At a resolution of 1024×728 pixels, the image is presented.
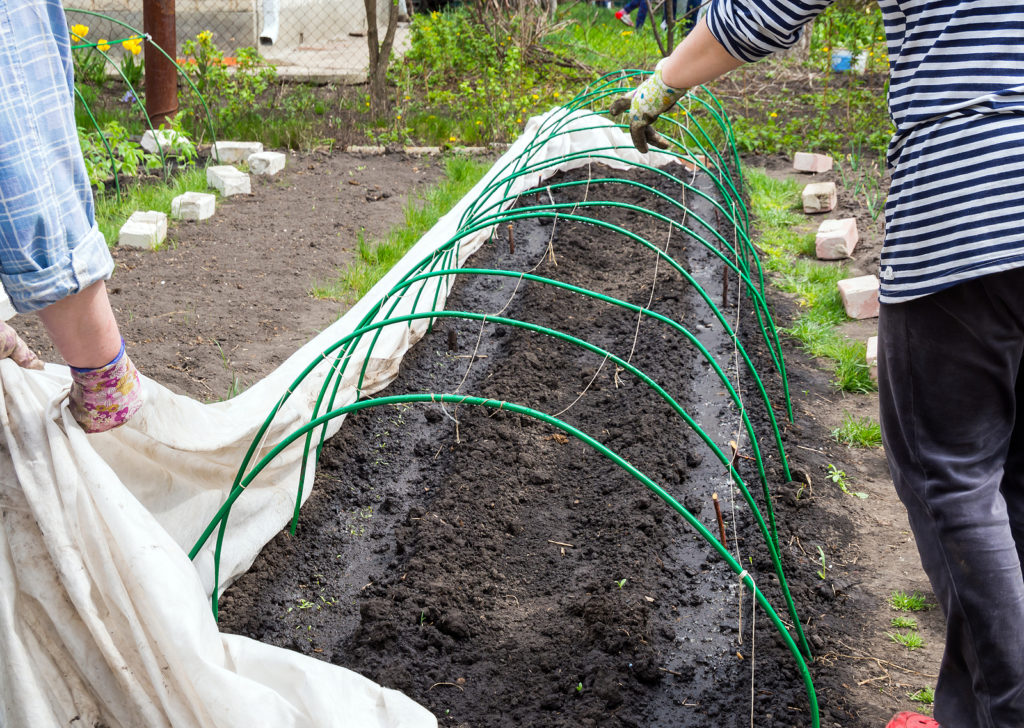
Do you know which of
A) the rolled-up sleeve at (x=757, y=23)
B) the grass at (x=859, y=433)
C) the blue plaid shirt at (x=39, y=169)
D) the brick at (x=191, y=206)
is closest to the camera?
the blue plaid shirt at (x=39, y=169)

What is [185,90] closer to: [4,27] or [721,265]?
[721,265]

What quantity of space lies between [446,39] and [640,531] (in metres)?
6.32

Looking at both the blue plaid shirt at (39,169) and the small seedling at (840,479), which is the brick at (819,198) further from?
the blue plaid shirt at (39,169)

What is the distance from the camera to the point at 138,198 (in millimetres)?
4953

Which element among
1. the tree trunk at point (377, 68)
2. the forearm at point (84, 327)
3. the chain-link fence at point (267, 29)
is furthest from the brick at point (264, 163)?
the forearm at point (84, 327)

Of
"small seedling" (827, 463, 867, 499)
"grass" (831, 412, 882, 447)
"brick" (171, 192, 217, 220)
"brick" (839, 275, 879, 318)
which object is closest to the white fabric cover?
"small seedling" (827, 463, 867, 499)

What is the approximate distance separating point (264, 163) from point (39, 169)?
15.2 ft

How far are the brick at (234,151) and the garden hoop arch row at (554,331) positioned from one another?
1.78 meters

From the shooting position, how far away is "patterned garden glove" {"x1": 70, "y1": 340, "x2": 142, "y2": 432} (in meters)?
1.45

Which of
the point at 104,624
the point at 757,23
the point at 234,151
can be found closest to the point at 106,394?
the point at 104,624

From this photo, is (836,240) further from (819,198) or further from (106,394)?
(106,394)

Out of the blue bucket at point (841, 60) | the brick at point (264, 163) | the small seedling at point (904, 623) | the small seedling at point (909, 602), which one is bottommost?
the small seedling at point (904, 623)

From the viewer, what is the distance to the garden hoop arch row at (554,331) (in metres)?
1.83

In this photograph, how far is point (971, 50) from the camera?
4.65 ft
